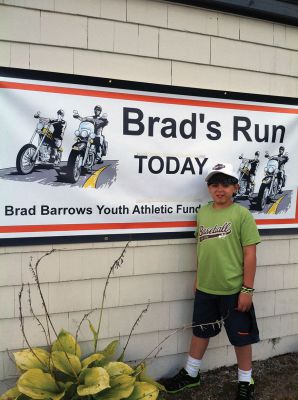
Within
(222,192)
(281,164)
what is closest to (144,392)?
(222,192)

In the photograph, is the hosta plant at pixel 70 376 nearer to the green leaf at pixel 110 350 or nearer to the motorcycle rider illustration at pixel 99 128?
the green leaf at pixel 110 350

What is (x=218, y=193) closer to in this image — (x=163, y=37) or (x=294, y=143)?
(x=294, y=143)

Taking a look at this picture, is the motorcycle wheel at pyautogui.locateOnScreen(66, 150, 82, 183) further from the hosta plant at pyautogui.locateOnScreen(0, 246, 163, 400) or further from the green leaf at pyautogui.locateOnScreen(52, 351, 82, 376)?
the green leaf at pyautogui.locateOnScreen(52, 351, 82, 376)

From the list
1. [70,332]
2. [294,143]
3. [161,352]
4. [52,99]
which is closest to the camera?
[52,99]

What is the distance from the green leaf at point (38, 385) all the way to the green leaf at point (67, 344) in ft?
0.76

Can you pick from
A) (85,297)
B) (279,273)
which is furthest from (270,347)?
(85,297)

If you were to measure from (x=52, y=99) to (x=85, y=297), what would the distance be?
1.30 m

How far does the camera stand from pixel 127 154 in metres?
2.78

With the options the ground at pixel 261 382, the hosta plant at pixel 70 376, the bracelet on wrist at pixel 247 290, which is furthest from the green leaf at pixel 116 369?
the bracelet on wrist at pixel 247 290

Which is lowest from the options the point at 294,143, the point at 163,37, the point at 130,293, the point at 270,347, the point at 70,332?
the point at 270,347

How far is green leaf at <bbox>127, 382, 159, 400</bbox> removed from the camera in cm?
237

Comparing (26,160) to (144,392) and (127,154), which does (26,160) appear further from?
(144,392)

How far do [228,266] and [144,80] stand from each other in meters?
1.36

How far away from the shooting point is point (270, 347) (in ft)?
11.1
